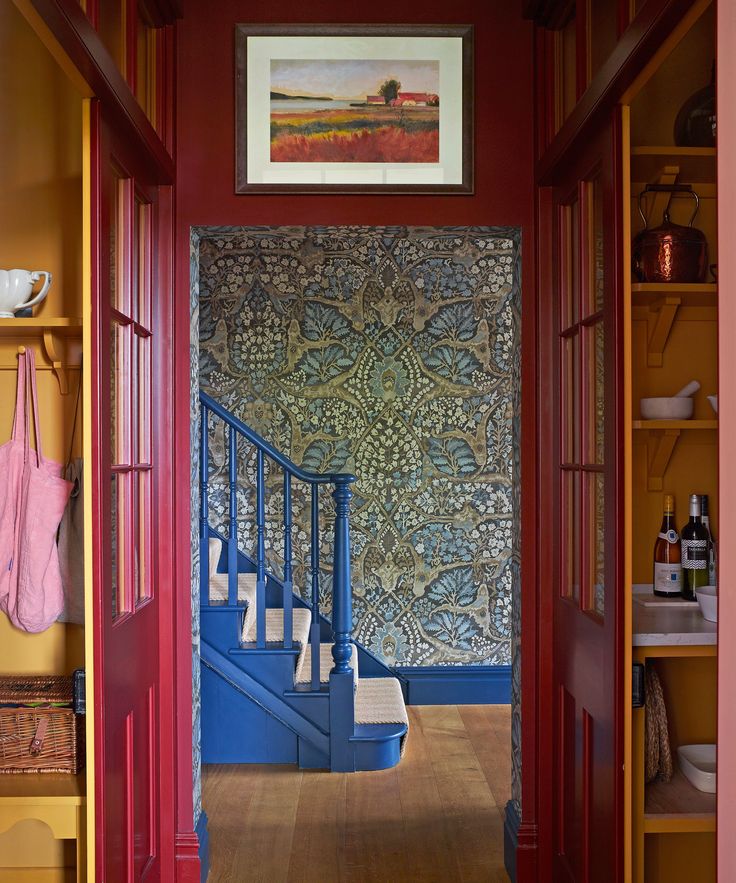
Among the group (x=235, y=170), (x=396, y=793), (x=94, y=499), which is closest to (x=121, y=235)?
(x=235, y=170)

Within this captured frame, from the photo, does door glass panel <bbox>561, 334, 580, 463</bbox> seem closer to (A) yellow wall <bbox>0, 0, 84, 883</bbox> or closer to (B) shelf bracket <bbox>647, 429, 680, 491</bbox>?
(B) shelf bracket <bbox>647, 429, 680, 491</bbox>

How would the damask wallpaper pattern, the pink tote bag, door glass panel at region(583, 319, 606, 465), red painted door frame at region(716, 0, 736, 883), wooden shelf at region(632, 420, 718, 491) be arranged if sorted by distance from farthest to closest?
the damask wallpaper pattern < wooden shelf at region(632, 420, 718, 491) < the pink tote bag < door glass panel at region(583, 319, 606, 465) < red painted door frame at region(716, 0, 736, 883)

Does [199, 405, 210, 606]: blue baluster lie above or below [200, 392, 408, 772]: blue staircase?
above

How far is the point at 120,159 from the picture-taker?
230 cm

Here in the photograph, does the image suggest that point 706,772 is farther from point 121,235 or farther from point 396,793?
point 121,235

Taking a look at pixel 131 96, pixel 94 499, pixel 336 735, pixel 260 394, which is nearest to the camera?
pixel 94 499

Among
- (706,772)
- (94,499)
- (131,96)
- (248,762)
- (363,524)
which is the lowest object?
(248,762)

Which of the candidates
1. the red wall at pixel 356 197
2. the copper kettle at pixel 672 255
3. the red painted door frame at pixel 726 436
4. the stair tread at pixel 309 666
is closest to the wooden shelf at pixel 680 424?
the copper kettle at pixel 672 255

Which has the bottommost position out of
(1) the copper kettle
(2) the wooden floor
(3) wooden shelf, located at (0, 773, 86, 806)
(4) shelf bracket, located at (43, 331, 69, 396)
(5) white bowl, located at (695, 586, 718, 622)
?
(2) the wooden floor

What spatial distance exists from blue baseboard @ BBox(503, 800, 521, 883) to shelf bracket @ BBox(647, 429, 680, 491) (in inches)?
47.4

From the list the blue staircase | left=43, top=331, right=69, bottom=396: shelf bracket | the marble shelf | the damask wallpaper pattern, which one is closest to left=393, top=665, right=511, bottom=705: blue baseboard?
the damask wallpaper pattern

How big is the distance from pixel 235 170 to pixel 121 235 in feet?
1.89

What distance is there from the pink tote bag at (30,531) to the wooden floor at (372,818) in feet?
4.04

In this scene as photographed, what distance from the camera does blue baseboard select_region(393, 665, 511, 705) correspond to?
5.13 meters
